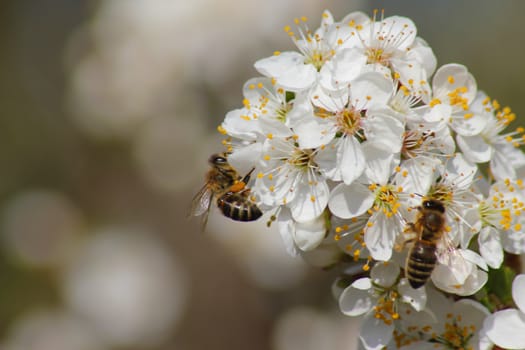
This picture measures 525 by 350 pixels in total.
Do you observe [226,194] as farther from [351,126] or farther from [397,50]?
[397,50]

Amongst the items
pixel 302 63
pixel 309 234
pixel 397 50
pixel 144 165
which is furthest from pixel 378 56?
pixel 144 165

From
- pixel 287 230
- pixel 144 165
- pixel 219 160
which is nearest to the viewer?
pixel 287 230

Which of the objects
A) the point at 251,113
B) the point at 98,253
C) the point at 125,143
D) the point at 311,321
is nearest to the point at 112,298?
the point at 98,253

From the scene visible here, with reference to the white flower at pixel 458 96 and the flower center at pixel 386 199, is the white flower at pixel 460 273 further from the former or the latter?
the white flower at pixel 458 96

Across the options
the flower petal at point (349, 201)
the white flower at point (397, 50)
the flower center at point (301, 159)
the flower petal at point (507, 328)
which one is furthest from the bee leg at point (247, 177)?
the flower petal at point (507, 328)

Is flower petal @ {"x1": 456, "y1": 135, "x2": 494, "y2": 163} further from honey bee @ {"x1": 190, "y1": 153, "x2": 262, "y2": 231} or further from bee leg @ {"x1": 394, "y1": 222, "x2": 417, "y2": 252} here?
honey bee @ {"x1": 190, "y1": 153, "x2": 262, "y2": 231}

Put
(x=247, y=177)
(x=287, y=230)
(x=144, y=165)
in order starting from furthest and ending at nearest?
(x=144, y=165) < (x=247, y=177) < (x=287, y=230)

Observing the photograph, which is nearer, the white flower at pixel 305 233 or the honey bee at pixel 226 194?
the white flower at pixel 305 233

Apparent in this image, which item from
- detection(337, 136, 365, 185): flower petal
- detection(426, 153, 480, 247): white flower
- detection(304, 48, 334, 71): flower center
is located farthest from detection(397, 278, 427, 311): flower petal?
detection(304, 48, 334, 71): flower center
